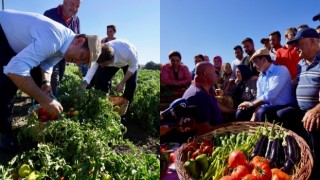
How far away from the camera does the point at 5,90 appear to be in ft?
9.29

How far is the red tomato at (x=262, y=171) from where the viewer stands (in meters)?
1.88

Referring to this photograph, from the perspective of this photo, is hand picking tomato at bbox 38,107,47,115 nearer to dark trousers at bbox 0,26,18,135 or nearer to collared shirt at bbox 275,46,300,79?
dark trousers at bbox 0,26,18,135

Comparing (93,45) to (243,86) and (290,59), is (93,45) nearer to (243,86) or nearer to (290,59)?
(243,86)

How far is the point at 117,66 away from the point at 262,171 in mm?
2572

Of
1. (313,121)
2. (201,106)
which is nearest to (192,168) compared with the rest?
(201,106)

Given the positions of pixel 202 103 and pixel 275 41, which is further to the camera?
pixel 275 41

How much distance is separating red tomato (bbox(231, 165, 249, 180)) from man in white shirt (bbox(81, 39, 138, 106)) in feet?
6.34

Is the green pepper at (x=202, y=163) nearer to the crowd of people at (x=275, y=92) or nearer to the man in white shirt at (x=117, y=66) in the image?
the crowd of people at (x=275, y=92)

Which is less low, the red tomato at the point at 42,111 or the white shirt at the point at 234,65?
the white shirt at the point at 234,65

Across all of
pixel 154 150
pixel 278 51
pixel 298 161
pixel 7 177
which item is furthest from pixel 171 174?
pixel 278 51

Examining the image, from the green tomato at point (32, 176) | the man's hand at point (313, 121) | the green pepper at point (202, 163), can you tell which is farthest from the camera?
the man's hand at point (313, 121)

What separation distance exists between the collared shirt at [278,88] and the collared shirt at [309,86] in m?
0.29

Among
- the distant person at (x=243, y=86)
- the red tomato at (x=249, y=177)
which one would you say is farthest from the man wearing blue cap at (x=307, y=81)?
the red tomato at (x=249, y=177)

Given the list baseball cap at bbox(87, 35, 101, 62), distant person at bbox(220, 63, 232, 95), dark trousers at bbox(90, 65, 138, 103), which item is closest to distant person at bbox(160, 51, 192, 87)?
distant person at bbox(220, 63, 232, 95)
